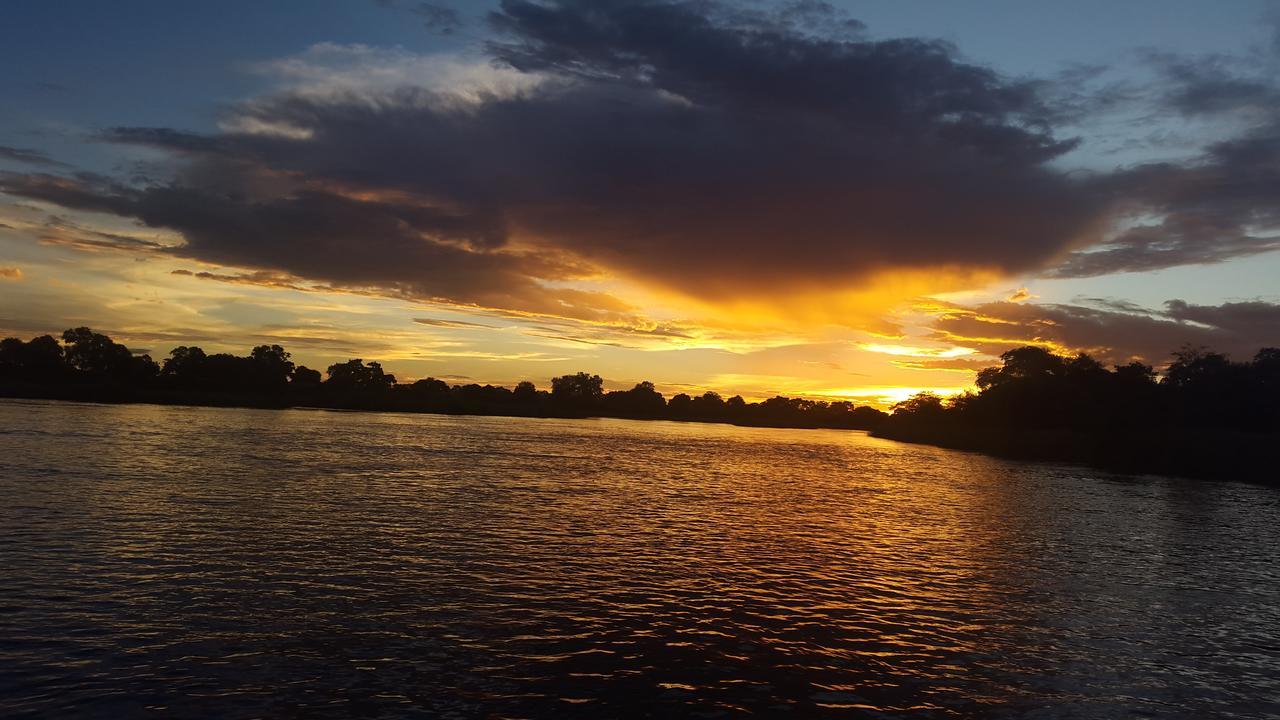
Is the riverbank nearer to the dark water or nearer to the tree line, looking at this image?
the tree line

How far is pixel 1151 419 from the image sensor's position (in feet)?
500

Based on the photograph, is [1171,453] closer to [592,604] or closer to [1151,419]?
[1151,419]

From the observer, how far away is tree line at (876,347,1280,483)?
12212 centimetres

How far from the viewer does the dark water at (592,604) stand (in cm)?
1967

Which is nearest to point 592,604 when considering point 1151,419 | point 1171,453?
point 1171,453

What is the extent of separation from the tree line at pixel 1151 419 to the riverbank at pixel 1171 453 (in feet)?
0.47

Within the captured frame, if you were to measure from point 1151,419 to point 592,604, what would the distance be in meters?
163

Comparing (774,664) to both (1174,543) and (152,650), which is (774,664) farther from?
(1174,543)

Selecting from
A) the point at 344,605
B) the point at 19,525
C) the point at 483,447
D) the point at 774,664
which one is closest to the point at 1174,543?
the point at 774,664

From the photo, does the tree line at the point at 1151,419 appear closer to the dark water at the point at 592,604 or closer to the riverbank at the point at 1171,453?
the riverbank at the point at 1171,453

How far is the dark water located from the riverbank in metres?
68.8

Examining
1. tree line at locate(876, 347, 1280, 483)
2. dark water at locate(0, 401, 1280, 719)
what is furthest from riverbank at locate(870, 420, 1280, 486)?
dark water at locate(0, 401, 1280, 719)

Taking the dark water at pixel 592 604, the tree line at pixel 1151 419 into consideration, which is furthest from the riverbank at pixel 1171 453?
the dark water at pixel 592 604

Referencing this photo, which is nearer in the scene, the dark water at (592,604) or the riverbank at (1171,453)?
the dark water at (592,604)
